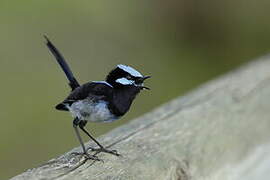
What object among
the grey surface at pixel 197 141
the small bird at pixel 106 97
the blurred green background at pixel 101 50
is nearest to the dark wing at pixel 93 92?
the small bird at pixel 106 97

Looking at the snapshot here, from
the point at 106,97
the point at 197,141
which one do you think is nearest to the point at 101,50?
the point at 197,141


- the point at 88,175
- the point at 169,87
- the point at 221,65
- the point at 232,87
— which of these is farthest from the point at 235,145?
the point at 221,65

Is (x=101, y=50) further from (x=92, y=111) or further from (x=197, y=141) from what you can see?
(x=92, y=111)

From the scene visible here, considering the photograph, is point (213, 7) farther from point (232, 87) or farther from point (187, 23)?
point (232, 87)

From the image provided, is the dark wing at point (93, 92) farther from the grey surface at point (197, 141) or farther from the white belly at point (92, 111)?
the grey surface at point (197, 141)

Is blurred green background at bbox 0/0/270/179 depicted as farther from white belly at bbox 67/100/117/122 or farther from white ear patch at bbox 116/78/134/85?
white ear patch at bbox 116/78/134/85
